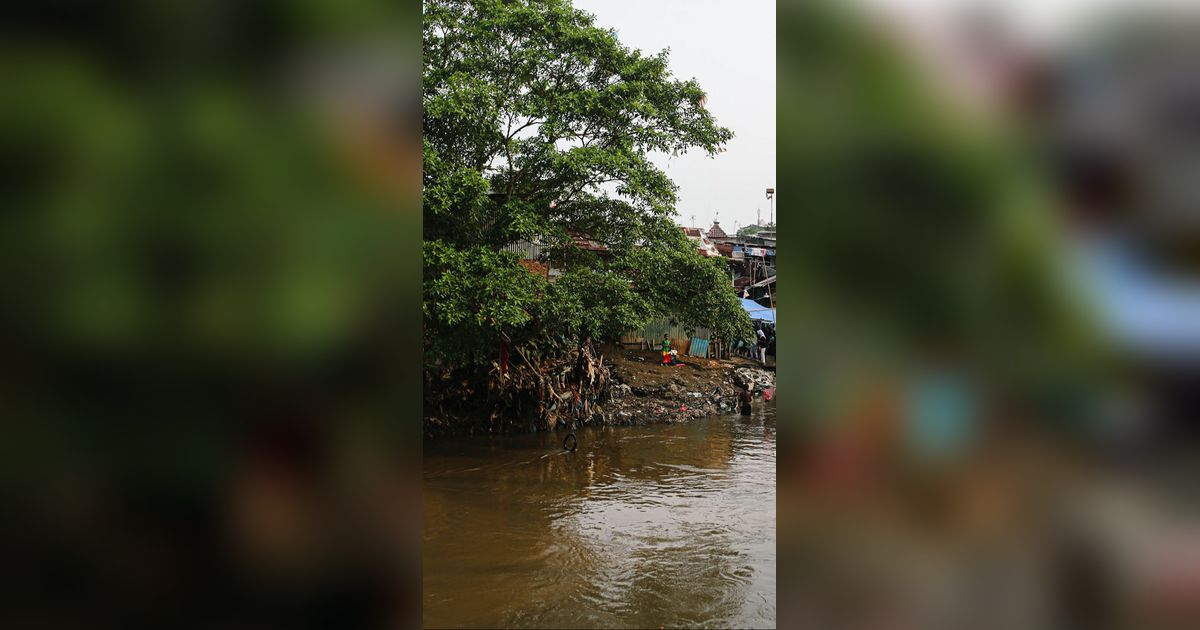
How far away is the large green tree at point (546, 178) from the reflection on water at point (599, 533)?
179 centimetres

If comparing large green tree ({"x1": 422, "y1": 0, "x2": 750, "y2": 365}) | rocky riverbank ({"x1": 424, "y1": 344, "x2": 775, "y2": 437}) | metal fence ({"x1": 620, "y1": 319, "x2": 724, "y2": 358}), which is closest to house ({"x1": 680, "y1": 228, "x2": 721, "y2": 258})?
large green tree ({"x1": 422, "y1": 0, "x2": 750, "y2": 365})

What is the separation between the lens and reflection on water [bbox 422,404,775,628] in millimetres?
5375

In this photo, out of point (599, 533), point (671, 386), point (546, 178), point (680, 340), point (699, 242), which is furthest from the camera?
point (680, 340)
